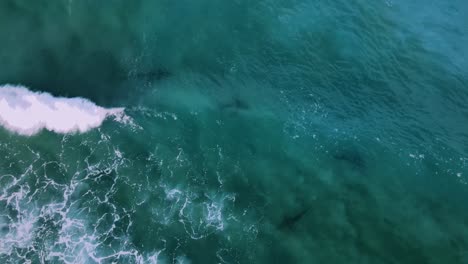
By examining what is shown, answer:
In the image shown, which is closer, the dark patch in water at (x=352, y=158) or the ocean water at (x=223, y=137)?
the ocean water at (x=223, y=137)

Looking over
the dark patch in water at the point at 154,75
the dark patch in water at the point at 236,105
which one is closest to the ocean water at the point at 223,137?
the dark patch in water at the point at 154,75

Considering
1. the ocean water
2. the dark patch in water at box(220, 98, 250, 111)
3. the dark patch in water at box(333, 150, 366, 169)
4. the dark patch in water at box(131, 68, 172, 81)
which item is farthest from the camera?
the dark patch in water at box(131, 68, 172, 81)

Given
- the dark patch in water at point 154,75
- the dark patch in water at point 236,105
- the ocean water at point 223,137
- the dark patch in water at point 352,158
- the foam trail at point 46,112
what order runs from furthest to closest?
1. the dark patch in water at point 154,75
2. the dark patch in water at point 236,105
3. the dark patch in water at point 352,158
4. the foam trail at point 46,112
5. the ocean water at point 223,137

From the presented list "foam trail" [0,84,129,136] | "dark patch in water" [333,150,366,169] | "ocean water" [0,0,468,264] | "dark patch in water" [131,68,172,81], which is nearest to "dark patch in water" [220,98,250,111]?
"ocean water" [0,0,468,264]

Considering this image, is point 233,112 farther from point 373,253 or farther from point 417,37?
point 417,37

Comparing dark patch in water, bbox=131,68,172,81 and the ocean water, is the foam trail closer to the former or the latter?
the ocean water

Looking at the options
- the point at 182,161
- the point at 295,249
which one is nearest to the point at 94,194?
the point at 182,161

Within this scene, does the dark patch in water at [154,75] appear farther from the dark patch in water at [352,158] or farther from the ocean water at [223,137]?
the dark patch in water at [352,158]
